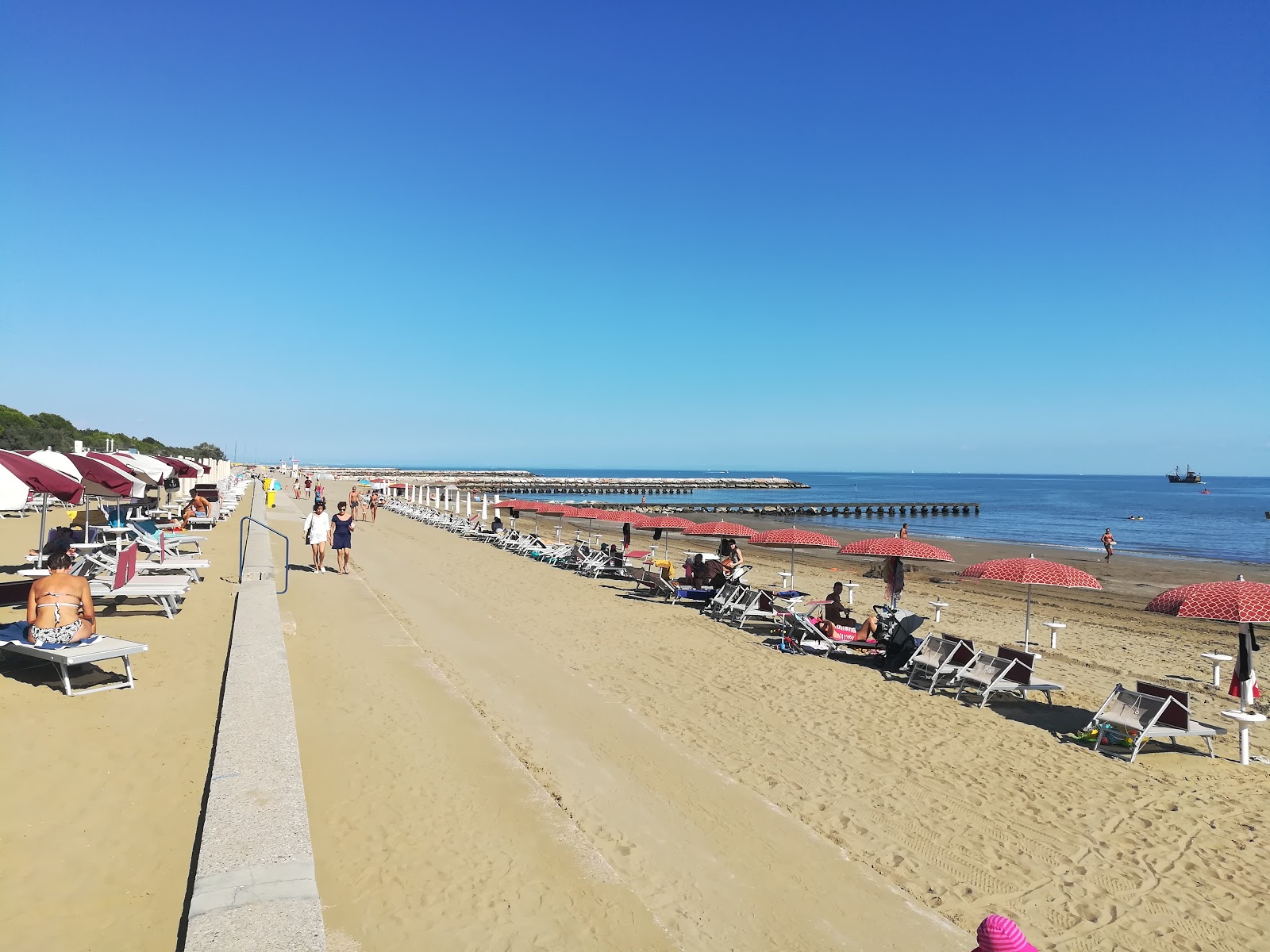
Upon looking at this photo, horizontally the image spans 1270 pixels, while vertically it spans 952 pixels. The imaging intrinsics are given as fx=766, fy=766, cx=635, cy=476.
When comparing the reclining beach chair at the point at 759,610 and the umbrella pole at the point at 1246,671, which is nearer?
the umbrella pole at the point at 1246,671

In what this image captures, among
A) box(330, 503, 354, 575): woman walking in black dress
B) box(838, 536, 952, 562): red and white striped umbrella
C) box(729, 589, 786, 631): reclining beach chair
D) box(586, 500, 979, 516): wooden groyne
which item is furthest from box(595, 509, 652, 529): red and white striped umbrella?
box(586, 500, 979, 516): wooden groyne

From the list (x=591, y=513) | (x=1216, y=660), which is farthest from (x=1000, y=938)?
(x=591, y=513)

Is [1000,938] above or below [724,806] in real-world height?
above

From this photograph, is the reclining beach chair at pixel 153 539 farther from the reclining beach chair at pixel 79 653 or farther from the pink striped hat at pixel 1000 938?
the pink striped hat at pixel 1000 938

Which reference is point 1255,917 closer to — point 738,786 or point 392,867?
point 738,786

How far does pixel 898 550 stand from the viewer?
37.1 feet

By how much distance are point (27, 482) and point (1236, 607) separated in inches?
455

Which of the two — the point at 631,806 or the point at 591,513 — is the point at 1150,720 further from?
the point at 591,513

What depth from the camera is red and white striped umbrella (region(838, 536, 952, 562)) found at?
35.3 feet

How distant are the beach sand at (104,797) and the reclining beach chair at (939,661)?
7.11m

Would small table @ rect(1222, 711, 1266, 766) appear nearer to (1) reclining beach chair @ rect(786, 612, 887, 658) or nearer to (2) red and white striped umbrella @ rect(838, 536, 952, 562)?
(1) reclining beach chair @ rect(786, 612, 887, 658)

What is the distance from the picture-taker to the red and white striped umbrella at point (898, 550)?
10766 millimetres

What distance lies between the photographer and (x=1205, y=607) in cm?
686

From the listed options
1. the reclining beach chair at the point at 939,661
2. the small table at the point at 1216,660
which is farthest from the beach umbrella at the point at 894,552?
the small table at the point at 1216,660
